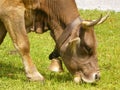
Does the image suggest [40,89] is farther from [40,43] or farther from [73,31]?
[40,43]

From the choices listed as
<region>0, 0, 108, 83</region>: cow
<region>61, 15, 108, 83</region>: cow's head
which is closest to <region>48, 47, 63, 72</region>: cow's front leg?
<region>0, 0, 108, 83</region>: cow

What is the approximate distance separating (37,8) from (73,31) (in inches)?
27.6

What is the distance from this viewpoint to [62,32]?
738 centimetres

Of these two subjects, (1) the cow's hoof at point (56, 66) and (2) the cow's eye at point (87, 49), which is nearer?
(2) the cow's eye at point (87, 49)

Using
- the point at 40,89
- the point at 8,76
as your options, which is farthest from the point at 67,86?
the point at 8,76

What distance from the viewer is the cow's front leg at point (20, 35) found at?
730 centimetres

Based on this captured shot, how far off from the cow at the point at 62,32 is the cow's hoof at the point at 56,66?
72cm

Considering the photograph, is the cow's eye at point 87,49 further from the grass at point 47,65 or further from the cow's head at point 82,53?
the grass at point 47,65

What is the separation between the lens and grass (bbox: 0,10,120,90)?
281 inches

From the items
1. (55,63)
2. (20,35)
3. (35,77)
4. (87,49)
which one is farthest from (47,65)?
(87,49)

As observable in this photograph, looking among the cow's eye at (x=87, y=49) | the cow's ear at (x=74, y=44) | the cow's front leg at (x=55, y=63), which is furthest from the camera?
the cow's front leg at (x=55, y=63)

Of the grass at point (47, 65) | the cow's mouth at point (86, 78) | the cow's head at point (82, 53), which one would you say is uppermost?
the cow's head at point (82, 53)

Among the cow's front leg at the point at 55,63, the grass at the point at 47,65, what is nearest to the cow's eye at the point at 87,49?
the grass at the point at 47,65

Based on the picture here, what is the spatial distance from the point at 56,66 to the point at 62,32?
962mm
